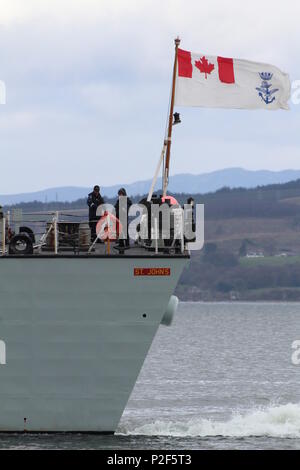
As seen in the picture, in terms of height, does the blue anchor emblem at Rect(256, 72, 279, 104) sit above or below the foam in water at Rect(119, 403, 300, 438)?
above

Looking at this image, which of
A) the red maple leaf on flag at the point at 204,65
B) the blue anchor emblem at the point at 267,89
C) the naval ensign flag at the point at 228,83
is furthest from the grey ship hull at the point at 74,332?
the red maple leaf on flag at the point at 204,65

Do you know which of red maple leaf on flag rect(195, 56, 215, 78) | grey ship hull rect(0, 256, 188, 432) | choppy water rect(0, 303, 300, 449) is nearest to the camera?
grey ship hull rect(0, 256, 188, 432)

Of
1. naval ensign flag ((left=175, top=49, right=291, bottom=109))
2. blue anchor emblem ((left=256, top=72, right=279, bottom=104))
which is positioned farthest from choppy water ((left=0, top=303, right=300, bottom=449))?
blue anchor emblem ((left=256, top=72, right=279, bottom=104))

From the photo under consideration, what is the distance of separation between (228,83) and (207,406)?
13.2 m

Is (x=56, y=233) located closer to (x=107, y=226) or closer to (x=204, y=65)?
(x=107, y=226)

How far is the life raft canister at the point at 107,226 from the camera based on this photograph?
29.0 meters

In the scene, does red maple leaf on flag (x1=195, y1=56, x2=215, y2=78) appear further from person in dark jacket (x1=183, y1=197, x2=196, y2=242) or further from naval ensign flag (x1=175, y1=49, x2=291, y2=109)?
person in dark jacket (x1=183, y1=197, x2=196, y2=242)

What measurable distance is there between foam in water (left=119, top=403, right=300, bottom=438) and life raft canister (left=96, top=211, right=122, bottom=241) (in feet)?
14.9

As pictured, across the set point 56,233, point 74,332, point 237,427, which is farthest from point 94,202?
point 237,427

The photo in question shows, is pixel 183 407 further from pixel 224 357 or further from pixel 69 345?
pixel 224 357

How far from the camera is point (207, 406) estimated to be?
38656 mm

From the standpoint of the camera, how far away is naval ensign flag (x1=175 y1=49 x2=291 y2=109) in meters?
28.5

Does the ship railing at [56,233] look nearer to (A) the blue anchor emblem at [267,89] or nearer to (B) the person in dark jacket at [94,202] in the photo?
(B) the person in dark jacket at [94,202]

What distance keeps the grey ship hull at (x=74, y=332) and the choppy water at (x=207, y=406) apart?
71cm
